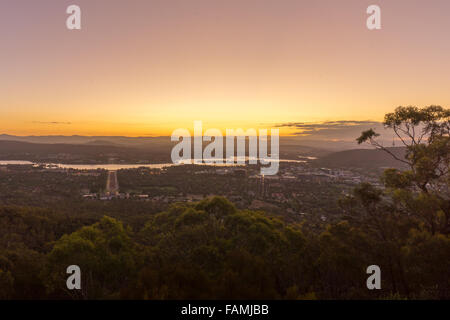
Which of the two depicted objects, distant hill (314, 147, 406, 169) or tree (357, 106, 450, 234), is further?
distant hill (314, 147, 406, 169)

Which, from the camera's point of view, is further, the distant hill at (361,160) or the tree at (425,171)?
the distant hill at (361,160)

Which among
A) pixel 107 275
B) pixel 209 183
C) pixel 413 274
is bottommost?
pixel 209 183

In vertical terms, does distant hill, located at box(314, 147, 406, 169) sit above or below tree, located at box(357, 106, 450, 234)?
→ below

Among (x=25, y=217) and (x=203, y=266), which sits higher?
(x=203, y=266)

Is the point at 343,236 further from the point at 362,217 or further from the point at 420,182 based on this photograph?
the point at 420,182

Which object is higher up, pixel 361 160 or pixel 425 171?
pixel 425 171

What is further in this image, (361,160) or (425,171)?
(361,160)

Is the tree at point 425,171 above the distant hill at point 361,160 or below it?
above
